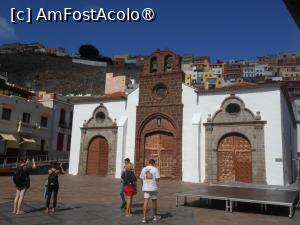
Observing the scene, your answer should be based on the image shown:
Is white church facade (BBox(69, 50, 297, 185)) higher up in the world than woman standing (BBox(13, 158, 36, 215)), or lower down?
higher up

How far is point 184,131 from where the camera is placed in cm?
2338

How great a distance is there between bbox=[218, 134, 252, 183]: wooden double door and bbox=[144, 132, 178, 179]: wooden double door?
3225mm

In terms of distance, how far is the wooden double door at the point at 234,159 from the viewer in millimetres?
21019

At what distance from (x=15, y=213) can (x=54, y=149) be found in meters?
29.5

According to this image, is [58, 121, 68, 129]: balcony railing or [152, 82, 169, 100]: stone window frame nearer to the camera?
[152, 82, 169, 100]: stone window frame

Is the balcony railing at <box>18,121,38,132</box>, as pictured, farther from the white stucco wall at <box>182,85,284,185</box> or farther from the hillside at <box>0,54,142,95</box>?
the hillside at <box>0,54,142,95</box>

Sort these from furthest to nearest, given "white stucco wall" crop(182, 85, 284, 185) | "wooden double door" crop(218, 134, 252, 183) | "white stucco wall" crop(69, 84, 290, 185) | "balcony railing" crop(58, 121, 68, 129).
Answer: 1. "balcony railing" crop(58, 121, 68, 129)
2. "wooden double door" crop(218, 134, 252, 183)
3. "white stucco wall" crop(69, 84, 290, 185)
4. "white stucco wall" crop(182, 85, 284, 185)

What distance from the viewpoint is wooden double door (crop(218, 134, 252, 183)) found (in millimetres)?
21019

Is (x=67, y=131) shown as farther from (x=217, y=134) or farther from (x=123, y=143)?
(x=217, y=134)

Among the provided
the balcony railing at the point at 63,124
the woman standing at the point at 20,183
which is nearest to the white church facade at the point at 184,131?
the balcony railing at the point at 63,124

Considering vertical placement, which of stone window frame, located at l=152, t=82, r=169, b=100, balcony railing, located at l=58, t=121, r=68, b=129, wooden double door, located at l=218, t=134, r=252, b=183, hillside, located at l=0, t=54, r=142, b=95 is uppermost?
hillside, located at l=0, t=54, r=142, b=95

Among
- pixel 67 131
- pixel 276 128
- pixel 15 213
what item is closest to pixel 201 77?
pixel 67 131

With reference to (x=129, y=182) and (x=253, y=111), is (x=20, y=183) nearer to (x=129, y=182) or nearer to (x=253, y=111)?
(x=129, y=182)

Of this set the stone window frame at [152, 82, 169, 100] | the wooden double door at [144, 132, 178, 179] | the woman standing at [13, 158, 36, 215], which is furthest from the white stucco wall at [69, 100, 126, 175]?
the woman standing at [13, 158, 36, 215]
